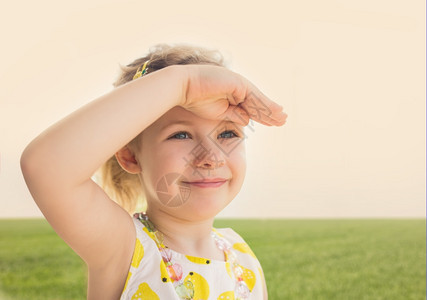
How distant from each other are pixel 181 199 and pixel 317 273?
19.6ft

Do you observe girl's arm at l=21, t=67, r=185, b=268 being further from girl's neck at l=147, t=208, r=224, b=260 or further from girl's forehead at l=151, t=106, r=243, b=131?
girl's neck at l=147, t=208, r=224, b=260

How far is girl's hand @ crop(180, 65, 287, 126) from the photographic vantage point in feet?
4.17

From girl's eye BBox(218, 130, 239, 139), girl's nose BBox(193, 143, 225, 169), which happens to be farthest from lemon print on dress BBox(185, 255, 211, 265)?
girl's eye BBox(218, 130, 239, 139)

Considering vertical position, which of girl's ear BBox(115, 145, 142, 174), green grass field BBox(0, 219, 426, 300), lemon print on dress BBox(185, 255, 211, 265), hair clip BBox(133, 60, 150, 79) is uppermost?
hair clip BBox(133, 60, 150, 79)

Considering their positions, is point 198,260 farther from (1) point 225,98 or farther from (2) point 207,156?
(1) point 225,98

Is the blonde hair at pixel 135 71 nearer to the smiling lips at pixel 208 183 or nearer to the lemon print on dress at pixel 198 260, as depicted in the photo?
the smiling lips at pixel 208 183

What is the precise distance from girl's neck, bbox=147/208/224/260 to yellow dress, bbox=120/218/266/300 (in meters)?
0.04

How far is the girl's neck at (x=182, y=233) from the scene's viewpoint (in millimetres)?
1583

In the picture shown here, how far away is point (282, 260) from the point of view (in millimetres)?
7867

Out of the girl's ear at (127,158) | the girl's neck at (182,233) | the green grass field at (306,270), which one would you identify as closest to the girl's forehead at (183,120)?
the girl's ear at (127,158)

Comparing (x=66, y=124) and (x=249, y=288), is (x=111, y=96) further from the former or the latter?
(x=249, y=288)

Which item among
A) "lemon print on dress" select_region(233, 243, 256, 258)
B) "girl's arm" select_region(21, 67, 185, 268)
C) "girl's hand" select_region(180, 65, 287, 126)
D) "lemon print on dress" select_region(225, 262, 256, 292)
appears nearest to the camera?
"girl's arm" select_region(21, 67, 185, 268)

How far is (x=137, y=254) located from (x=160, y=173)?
284 millimetres

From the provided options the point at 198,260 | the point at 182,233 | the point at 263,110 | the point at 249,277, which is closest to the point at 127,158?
the point at 182,233
